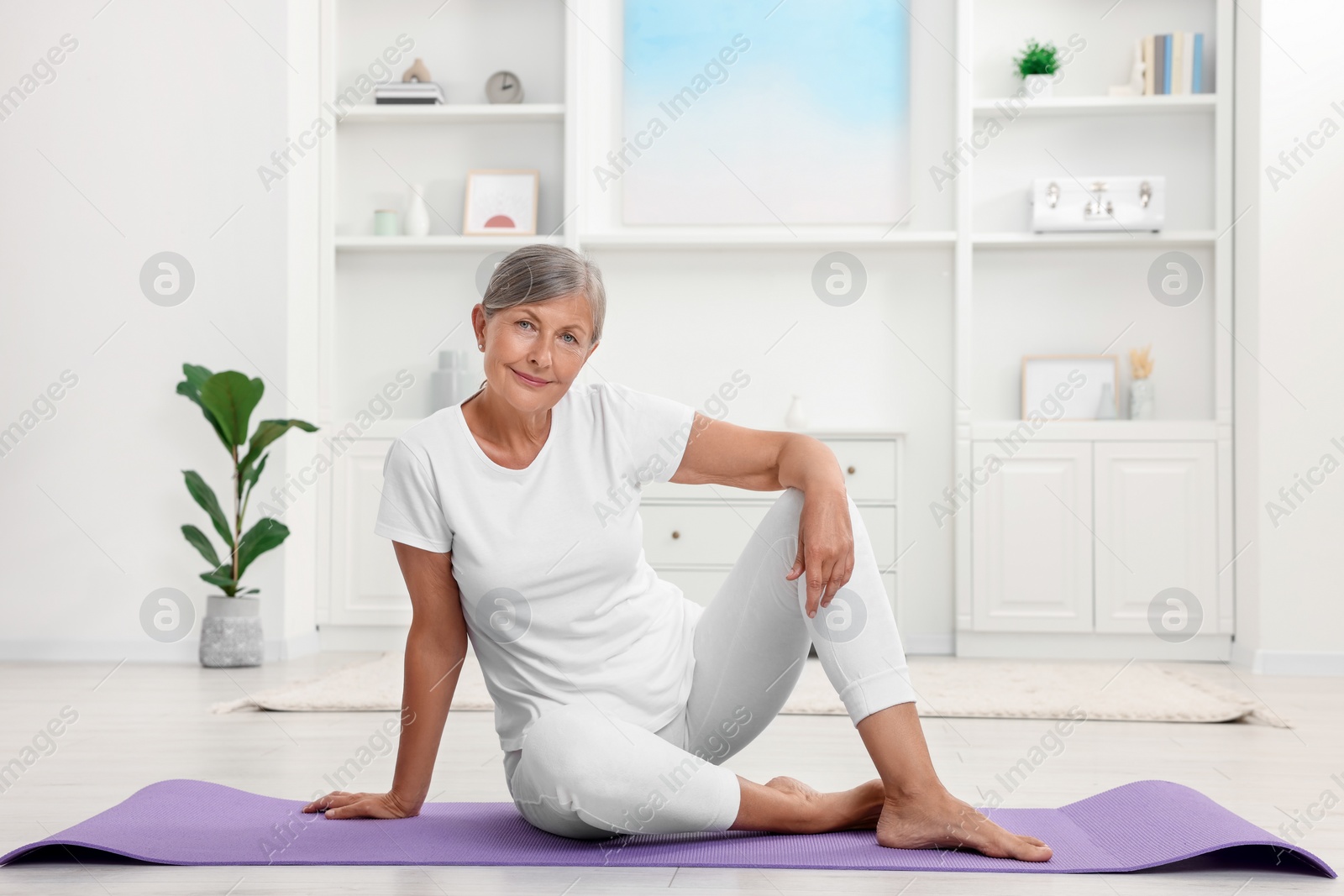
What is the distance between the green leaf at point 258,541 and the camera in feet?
11.4

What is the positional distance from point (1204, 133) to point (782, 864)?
143 inches

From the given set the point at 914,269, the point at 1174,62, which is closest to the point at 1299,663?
the point at 914,269

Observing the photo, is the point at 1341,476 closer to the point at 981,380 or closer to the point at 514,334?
the point at 981,380

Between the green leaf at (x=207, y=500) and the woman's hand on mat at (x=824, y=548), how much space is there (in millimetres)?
2626

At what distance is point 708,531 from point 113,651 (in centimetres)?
204

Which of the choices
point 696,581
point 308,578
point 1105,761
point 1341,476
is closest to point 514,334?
point 1105,761

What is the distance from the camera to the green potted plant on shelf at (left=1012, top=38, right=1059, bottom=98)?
3939 millimetres

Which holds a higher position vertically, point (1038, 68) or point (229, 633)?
point (1038, 68)

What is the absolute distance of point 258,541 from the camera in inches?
137

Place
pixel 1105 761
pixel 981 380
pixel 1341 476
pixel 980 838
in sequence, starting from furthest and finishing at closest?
pixel 981 380 < pixel 1341 476 < pixel 1105 761 < pixel 980 838

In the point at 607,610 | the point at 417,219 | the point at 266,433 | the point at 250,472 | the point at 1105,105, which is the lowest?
the point at 607,610

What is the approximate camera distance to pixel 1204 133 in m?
4.02

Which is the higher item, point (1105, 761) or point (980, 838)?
point (980, 838)

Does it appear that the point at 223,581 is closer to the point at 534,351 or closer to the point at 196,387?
the point at 196,387
